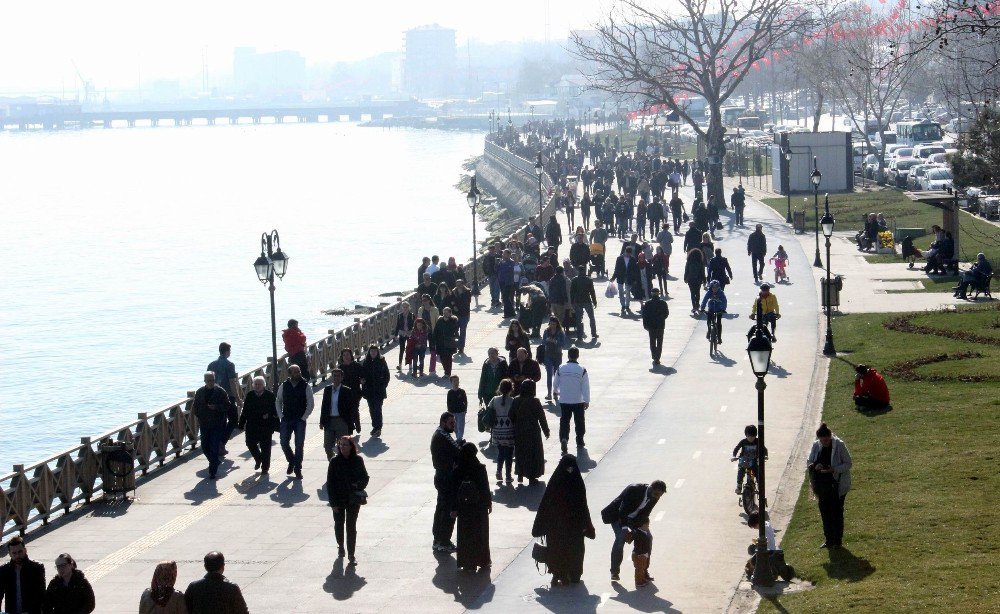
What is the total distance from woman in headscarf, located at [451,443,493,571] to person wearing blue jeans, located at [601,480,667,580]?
4.02 feet

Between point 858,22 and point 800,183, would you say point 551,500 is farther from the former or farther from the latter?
point 858,22

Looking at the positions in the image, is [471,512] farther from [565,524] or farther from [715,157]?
[715,157]

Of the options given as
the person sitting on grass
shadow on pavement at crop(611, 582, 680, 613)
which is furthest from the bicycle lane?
the person sitting on grass

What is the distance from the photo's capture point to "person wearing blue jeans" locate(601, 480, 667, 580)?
47.1 ft

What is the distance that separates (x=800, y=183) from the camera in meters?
60.4

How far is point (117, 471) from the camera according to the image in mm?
19375

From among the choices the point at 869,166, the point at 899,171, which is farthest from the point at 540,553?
the point at 869,166

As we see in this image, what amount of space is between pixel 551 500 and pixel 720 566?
1958 mm

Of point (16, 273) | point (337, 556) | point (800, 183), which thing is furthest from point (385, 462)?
point (16, 273)

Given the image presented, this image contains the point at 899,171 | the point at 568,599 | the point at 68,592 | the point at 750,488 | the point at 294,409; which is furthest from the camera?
the point at 899,171

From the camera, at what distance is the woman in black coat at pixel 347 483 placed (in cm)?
1509

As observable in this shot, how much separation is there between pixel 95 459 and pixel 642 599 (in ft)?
28.9

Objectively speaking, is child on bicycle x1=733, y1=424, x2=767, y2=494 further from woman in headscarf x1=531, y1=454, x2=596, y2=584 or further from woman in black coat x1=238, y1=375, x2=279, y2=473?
woman in black coat x1=238, y1=375, x2=279, y2=473

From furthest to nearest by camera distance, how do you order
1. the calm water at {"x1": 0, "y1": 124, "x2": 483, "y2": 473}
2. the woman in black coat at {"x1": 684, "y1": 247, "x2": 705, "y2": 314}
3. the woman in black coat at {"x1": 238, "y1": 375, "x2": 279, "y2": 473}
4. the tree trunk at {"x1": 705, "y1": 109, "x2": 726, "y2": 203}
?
the tree trunk at {"x1": 705, "y1": 109, "x2": 726, "y2": 203} < the calm water at {"x1": 0, "y1": 124, "x2": 483, "y2": 473} < the woman in black coat at {"x1": 684, "y1": 247, "x2": 705, "y2": 314} < the woman in black coat at {"x1": 238, "y1": 375, "x2": 279, "y2": 473}
